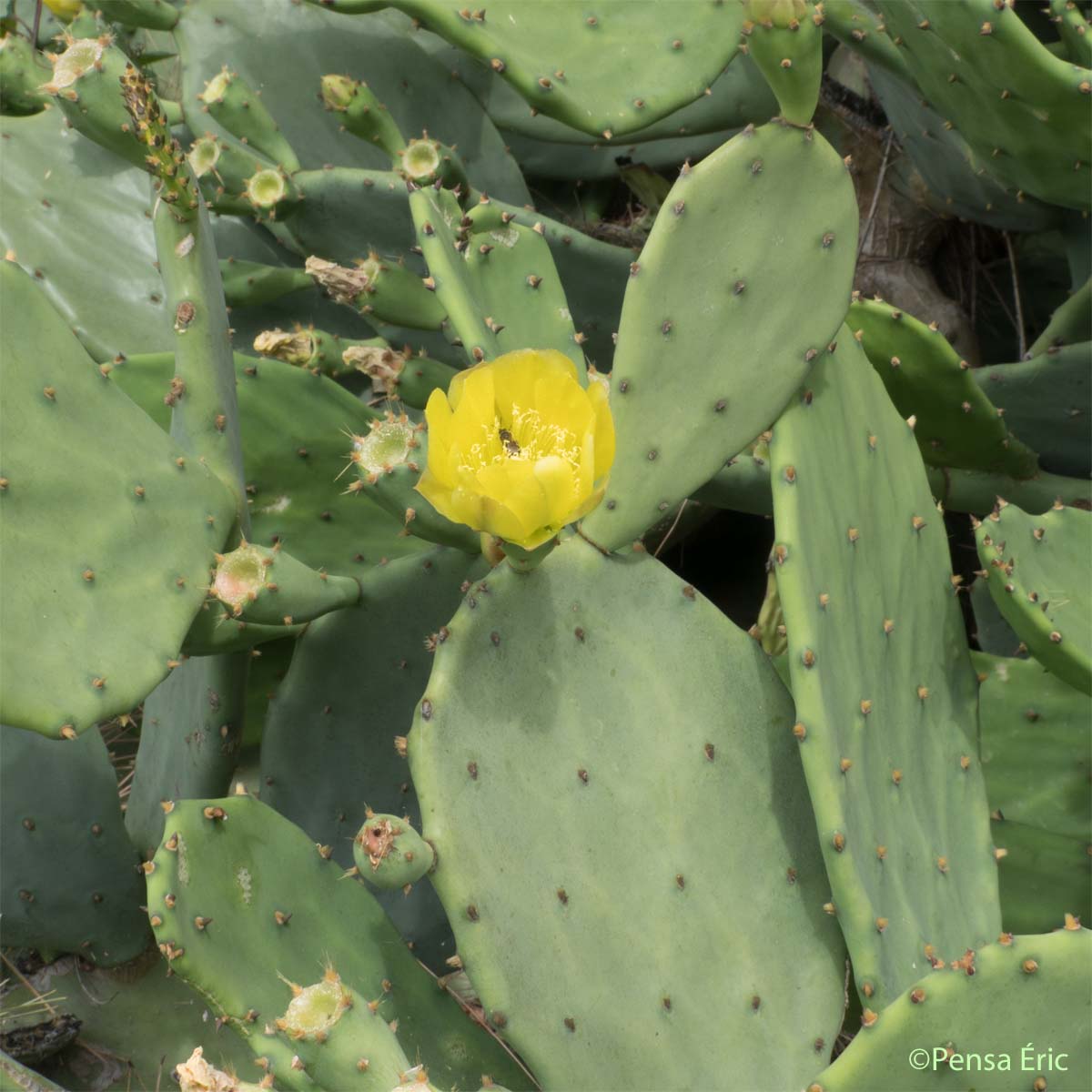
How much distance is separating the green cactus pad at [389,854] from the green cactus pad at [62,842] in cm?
63

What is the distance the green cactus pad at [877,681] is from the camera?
1108 mm

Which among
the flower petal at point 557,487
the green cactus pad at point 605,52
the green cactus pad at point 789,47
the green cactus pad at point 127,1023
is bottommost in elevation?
the green cactus pad at point 127,1023

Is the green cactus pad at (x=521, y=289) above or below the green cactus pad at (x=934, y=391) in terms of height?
above

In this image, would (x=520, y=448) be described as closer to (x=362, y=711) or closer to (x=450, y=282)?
(x=450, y=282)

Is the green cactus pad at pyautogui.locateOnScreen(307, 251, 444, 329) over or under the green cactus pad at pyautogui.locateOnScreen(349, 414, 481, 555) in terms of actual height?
under

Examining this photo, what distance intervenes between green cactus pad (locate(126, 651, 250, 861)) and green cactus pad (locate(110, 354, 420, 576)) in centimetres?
26

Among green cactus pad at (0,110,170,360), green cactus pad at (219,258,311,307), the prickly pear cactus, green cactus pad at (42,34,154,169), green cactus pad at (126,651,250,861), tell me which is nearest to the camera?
the prickly pear cactus

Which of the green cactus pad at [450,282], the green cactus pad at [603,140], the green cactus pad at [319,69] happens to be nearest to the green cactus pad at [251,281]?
the green cactus pad at [319,69]

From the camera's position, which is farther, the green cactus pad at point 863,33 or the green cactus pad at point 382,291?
the green cactus pad at point 863,33

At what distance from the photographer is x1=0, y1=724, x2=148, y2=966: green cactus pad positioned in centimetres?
154

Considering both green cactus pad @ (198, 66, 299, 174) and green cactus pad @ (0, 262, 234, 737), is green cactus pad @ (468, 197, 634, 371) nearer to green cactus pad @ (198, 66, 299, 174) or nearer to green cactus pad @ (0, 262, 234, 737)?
green cactus pad @ (198, 66, 299, 174)

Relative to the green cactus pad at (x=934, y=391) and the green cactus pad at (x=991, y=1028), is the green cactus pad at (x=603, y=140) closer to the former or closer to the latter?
the green cactus pad at (x=934, y=391)

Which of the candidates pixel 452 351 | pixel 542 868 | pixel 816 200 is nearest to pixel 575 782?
pixel 542 868

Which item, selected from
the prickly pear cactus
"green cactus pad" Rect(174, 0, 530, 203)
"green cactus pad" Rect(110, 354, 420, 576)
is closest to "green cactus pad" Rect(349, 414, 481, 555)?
the prickly pear cactus
